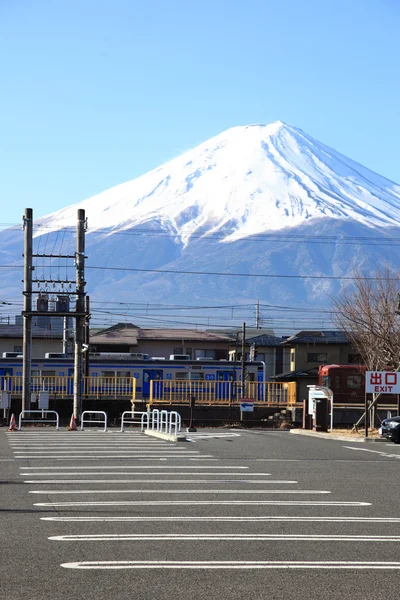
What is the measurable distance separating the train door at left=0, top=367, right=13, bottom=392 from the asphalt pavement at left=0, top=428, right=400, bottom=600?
3179 centimetres

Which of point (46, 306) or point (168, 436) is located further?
point (46, 306)

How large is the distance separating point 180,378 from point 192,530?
46.4 meters

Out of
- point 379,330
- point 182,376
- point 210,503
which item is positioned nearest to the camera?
point 210,503

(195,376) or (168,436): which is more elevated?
(195,376)

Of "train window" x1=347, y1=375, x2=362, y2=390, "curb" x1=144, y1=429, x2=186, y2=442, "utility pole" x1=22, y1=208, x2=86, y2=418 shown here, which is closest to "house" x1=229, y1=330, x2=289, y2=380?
"train window" x1=347, y1=375, x2=362, y2=390

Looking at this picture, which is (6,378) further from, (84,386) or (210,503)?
(210,503)

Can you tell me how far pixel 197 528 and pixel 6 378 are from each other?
41921mm

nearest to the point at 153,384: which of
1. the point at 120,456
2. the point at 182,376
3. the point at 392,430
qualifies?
the point at 182,376

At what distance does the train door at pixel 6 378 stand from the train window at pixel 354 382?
60.9 feet

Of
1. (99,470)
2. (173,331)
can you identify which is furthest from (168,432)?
(173,331)

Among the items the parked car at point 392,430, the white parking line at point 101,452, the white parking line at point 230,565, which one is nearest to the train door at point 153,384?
the parked car at point 392,430

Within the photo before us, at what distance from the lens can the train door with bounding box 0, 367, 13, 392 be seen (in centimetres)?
5029

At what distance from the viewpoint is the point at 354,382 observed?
181 feet

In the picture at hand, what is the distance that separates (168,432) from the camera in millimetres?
27781
